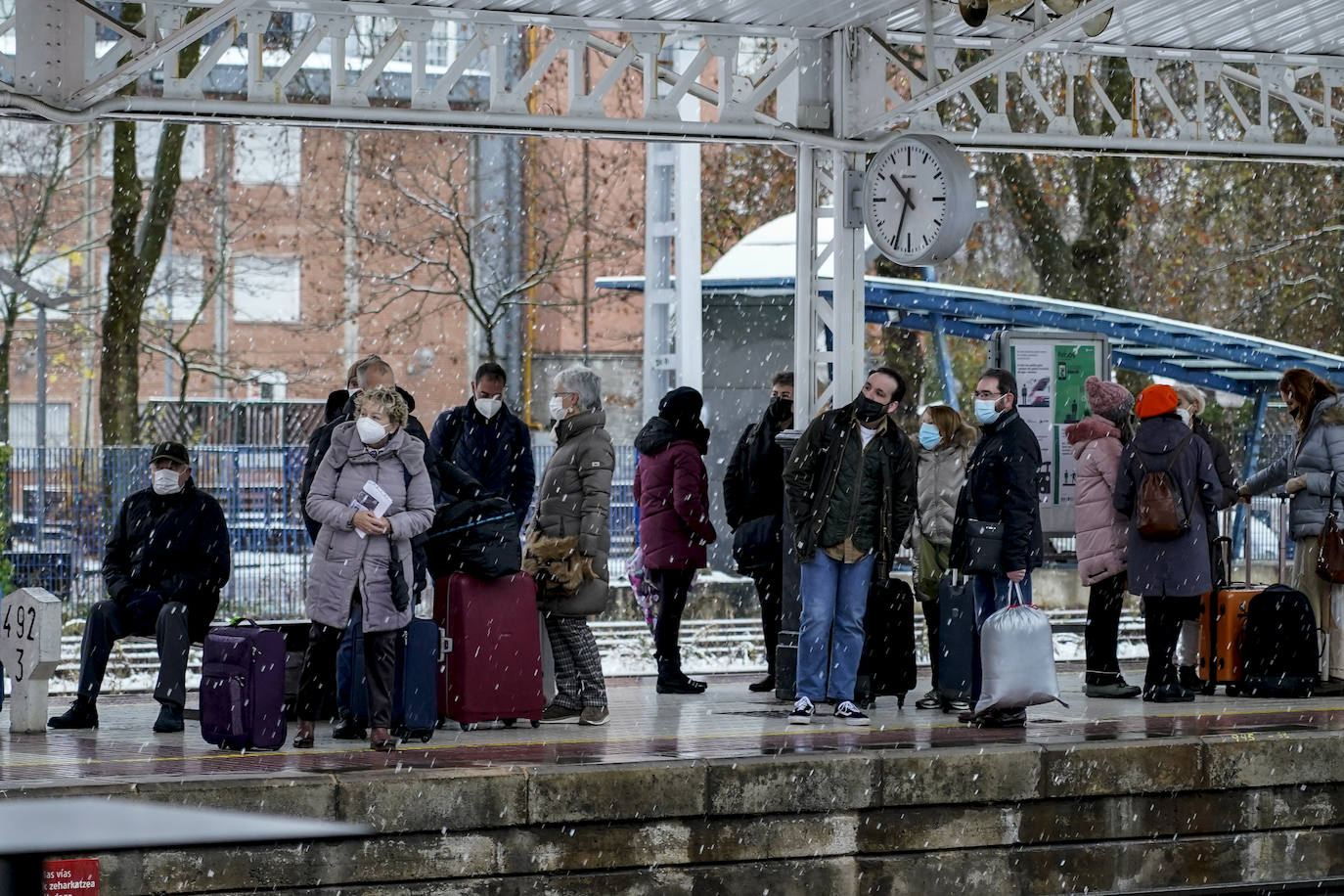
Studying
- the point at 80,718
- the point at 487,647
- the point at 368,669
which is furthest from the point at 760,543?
the point at 80,718

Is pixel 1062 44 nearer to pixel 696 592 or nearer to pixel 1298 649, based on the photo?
pixel 1298 649

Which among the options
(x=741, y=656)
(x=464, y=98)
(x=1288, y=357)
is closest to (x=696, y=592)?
(x=741, y=656)

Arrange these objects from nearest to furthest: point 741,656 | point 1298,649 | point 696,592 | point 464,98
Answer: point 1298,649 < point 741,656 < point 696,592 < point 464,98

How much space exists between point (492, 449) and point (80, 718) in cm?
266

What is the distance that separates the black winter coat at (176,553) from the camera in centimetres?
1030

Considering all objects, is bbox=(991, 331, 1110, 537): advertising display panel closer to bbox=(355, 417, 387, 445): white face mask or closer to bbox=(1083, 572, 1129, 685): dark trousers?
bbox=(1083, 572, 1129, 685): dark trousers

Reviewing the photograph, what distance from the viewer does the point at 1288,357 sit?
17.9 metres

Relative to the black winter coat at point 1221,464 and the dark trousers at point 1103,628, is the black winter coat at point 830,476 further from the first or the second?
the black winter coat at point 1221,464

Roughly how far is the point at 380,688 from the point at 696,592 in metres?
10.4

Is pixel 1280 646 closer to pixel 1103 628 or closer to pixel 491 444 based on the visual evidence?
pixel 1103 628

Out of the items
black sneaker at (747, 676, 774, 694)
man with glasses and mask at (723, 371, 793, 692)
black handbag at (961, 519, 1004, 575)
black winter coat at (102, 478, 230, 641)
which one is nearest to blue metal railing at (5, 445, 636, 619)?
black sneaker at (747, 676, 774, 694)

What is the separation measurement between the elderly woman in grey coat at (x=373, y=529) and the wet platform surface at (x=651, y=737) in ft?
1.55

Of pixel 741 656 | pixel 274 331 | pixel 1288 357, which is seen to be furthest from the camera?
pixel 274 331

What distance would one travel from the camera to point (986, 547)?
10.4m
